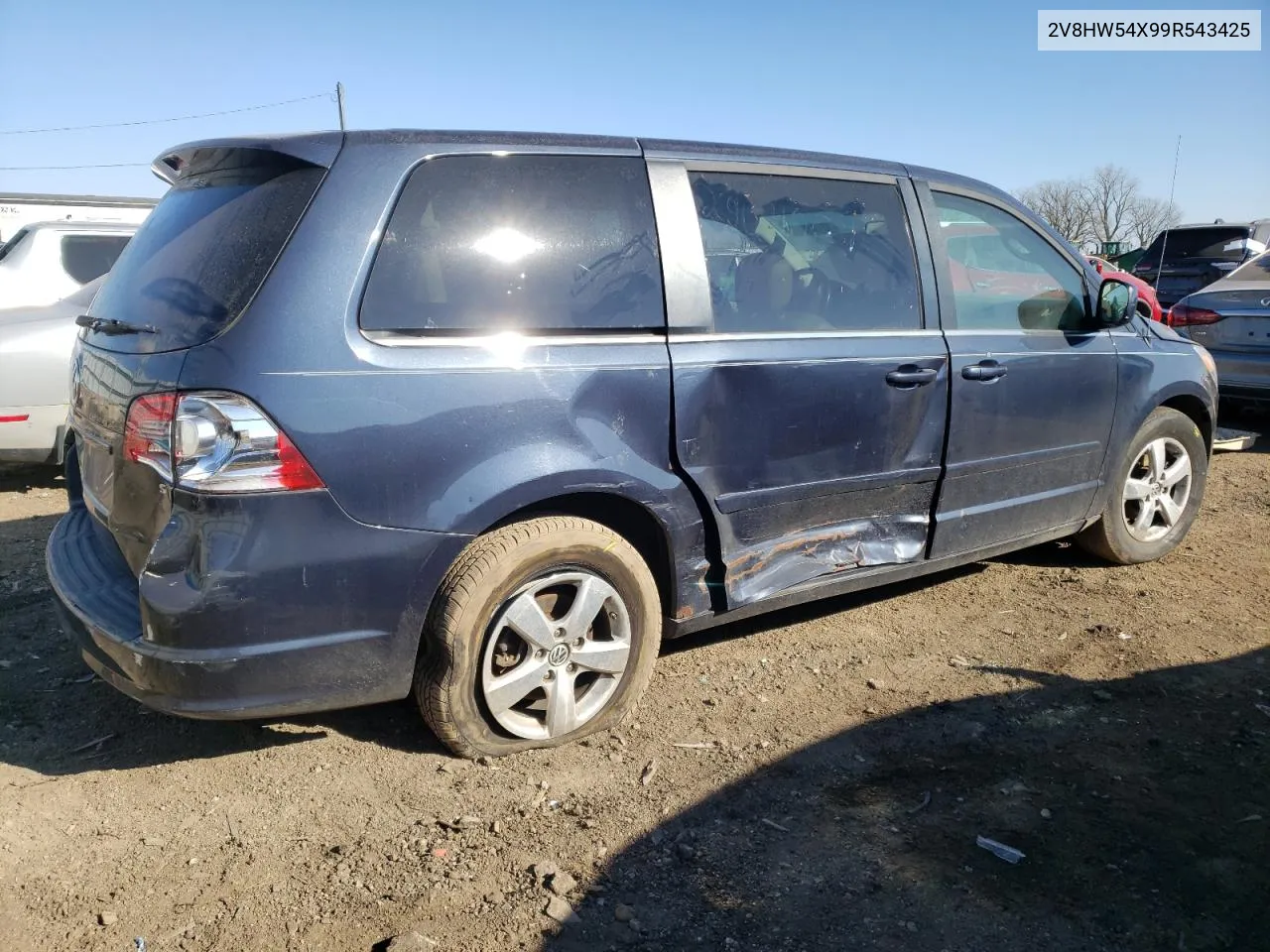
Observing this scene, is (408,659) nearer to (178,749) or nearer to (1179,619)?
(178,749)

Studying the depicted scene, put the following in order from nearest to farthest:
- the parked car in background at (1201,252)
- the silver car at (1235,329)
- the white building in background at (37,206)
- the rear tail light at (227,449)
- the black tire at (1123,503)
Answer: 1. the rear tail light at (227,449)
2. the black tire at (1123,503)
3. the silver car at (1235,329)
4. the parked car in background at (1201,252)
5. the white building in background at (37,206)

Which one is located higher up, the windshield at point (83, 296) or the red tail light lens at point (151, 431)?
the windshield at point (83, 296)

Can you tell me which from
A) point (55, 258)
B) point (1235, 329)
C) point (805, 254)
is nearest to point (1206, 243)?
point (1235, 329)

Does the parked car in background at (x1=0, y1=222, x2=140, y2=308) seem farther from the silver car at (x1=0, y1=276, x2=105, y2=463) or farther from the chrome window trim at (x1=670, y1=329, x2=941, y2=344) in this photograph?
the chrome window trim at (x1=670, y1=329, x2=941, y2=344)

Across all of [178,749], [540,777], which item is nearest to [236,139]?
[178,749]

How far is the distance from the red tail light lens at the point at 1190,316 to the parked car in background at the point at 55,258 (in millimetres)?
8282

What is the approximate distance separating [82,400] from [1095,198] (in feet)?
176

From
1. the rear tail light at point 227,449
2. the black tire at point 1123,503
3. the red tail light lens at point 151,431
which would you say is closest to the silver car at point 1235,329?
the black tire at point 1123,503

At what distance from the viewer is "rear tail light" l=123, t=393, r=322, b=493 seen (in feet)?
8.29

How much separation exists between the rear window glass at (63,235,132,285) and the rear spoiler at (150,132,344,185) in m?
4.48

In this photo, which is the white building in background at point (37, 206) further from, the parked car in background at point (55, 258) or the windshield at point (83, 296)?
the windshield at point (83, 296)

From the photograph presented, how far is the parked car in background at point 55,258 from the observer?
694cm

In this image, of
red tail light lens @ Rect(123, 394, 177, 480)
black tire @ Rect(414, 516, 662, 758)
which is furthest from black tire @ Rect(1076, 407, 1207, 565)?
red tail light lens @ Rect(123, 394, 177, 480)

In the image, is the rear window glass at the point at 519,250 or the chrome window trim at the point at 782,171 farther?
the chrome window trim at the point at 782,171
